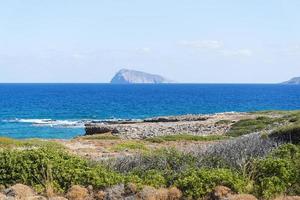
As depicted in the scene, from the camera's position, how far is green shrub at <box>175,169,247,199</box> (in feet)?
37.6

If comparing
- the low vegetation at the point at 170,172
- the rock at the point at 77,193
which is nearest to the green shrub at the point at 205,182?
the low vegetation at the point at 170,172

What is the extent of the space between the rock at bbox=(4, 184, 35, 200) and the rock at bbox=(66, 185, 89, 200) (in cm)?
75

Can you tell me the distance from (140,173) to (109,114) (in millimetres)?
92000

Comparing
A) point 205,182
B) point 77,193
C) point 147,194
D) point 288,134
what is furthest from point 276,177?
point 288,134

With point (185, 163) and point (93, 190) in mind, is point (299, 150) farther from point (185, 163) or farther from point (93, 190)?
point (93, 190)

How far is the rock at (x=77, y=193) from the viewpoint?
38.3 ft

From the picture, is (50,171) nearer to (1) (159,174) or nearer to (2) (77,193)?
(2) (77,193)

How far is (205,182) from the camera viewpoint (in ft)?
38.3

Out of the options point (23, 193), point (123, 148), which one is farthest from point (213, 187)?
point (123, 148)

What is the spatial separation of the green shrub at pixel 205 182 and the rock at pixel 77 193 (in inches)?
73.8

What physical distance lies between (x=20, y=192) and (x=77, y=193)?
3.71 feet

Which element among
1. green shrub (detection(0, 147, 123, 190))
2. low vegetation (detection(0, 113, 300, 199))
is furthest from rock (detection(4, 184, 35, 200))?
green shrub (detection(0, 147, 123, 190))

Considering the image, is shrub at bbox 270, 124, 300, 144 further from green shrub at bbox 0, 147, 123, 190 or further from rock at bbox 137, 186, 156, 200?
rock at bbox 137, 186, 156, 200

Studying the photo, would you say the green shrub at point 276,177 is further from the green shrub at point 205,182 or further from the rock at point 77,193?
the rock at point 77,193
